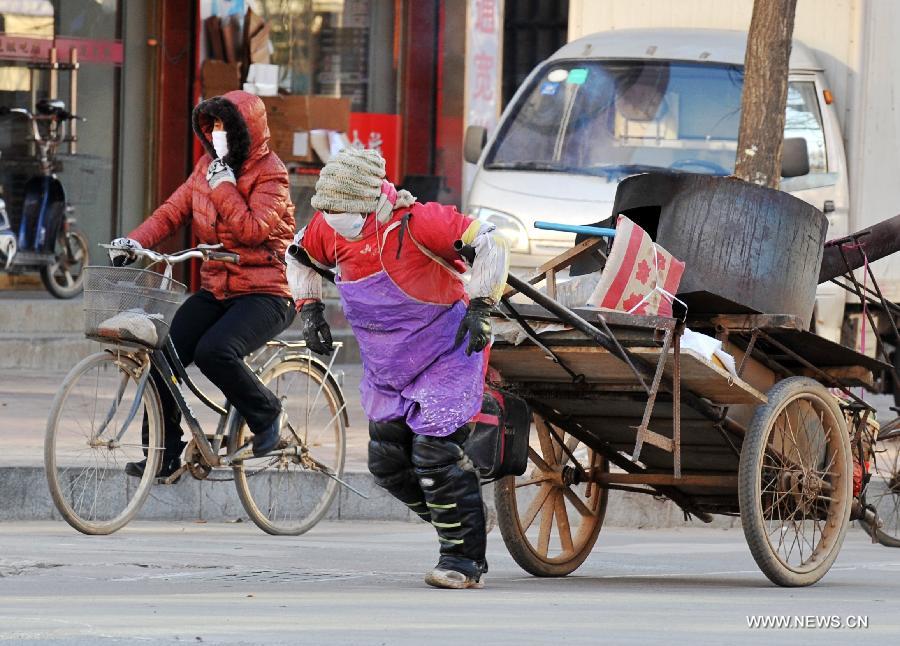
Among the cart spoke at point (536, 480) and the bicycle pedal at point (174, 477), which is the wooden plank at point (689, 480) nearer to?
the cart spoke at point (536, 480)

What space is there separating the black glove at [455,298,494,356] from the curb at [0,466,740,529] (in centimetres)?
234

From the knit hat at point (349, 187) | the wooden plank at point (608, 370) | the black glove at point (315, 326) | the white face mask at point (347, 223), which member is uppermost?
the knit hat at point (349, 187)

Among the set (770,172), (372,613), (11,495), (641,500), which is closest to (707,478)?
(372,613)

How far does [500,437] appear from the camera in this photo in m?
6.50

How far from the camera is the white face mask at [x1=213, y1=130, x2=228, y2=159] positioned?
308 inches

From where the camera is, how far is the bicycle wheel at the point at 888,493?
8445 mm

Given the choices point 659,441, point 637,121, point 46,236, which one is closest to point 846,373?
point 659,441

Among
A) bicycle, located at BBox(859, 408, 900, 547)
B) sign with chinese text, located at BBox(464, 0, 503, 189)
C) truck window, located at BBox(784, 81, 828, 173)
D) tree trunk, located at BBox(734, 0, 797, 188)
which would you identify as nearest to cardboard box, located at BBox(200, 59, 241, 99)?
sign with chinese text, located at BBox(464, 0, 503, 189)

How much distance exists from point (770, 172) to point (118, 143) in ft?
21.1

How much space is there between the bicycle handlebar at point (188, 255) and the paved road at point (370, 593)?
3.63ft

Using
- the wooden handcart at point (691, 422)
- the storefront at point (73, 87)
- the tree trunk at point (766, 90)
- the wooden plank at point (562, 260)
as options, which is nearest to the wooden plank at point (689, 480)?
the wooden handcart at point (691, 422)

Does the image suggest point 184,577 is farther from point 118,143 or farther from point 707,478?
point 118,143

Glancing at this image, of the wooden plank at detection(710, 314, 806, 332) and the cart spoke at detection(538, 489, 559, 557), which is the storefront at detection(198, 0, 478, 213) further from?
the wooden plank at detection(710, 314, 806, 332)

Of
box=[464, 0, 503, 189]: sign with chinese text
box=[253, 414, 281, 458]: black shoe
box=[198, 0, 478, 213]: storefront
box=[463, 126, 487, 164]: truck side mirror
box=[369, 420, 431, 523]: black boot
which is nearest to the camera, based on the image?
box=[369, 420, 431, 523]: black boot
